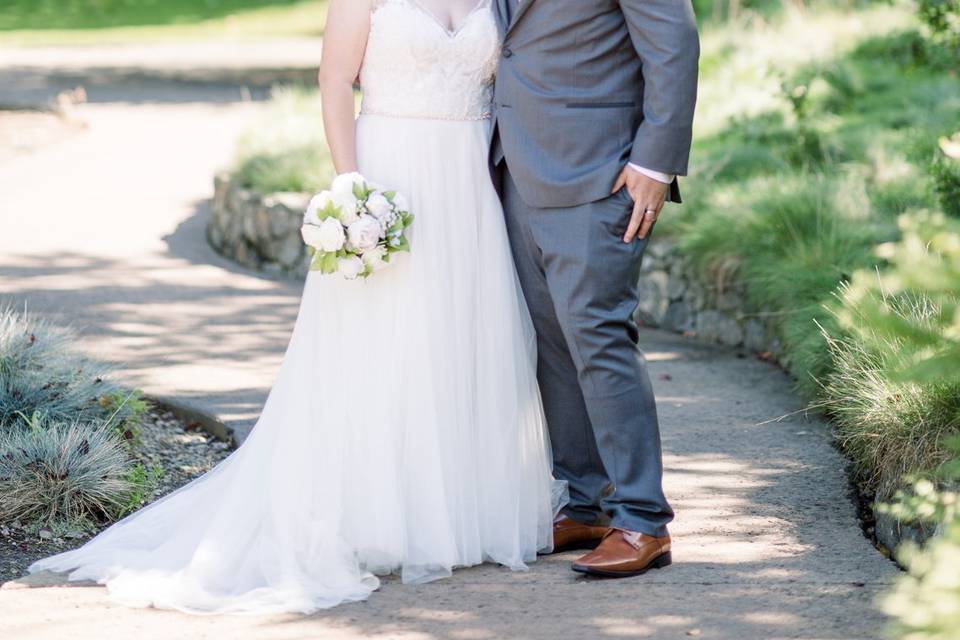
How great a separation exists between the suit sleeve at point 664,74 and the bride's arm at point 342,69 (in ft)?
2.69

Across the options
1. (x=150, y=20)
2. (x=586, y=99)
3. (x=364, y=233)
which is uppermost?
(x=150, y=20)

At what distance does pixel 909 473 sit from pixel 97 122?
1153 cm

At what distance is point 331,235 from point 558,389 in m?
0.93

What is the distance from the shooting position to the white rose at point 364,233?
3576 mm

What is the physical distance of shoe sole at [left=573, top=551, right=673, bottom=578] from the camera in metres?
3.66

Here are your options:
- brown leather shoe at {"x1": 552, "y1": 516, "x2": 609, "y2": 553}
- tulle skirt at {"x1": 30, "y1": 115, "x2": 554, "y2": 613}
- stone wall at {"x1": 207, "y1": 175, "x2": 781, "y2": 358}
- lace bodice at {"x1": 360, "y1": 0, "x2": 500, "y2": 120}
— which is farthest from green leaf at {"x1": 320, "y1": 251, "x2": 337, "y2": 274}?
stone wall at {"x1": 207, "y1": 175, "x2": 781, "y2": 358}

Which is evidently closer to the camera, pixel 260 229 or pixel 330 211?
pixel 330 211

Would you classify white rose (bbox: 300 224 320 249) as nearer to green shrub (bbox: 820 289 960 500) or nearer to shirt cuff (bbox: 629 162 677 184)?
shirt cuff (bbox: 629 162 677 184)

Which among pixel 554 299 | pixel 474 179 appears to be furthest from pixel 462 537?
pixel 474 179

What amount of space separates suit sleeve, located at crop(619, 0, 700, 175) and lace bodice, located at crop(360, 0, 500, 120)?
0.52 meters

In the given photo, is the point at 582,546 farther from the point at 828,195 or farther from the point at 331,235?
the point at 828,195

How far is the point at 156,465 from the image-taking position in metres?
4.82

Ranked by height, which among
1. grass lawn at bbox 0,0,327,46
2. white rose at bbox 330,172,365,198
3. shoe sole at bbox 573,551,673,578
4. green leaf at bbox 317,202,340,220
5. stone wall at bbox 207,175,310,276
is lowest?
shoe sole at bbox 573,551,673,578

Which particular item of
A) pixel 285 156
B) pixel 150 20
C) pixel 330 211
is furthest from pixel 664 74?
pixel 150 20
